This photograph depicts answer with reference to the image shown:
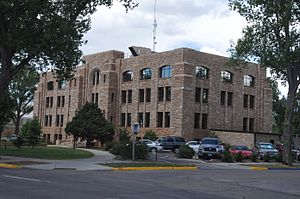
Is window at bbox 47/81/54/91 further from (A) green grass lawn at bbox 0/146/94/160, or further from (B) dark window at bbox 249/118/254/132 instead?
(A) green grass lawn at bbox 0/146/94/160

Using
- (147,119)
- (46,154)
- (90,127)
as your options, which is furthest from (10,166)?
(147,119)

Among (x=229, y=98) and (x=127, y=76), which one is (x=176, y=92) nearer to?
(x=229, y=98)

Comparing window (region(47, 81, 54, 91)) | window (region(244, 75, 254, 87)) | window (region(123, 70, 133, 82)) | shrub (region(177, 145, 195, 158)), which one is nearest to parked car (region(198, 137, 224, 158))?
shrub (region(177, 145, 195, 158))

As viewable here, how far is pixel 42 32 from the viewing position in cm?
3066

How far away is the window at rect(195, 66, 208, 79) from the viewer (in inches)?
2408

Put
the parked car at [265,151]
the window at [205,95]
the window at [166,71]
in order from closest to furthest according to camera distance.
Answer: the parked car at [265,151]
the window at [166,71]
the window at [205,95]

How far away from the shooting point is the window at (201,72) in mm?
61156

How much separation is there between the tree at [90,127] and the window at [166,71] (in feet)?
32.9

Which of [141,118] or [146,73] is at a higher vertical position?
[146,73]

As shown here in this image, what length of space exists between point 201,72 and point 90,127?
636 inches

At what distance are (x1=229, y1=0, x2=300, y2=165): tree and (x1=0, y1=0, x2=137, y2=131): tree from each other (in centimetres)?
1107

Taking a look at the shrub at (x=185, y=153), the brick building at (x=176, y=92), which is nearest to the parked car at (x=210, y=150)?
the shrub at (x=185, y=153)

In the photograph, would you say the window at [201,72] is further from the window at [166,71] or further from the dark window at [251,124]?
the dark window at [251,124]

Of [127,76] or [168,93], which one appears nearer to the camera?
[168,93]
